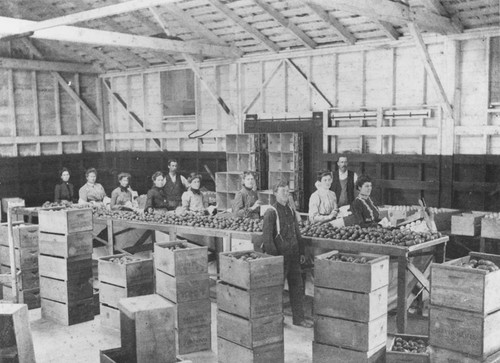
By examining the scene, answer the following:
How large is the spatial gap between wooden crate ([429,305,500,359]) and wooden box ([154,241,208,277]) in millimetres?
2750

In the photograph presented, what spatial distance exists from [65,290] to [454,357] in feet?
16.8

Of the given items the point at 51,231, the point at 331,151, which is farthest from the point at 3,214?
the point at 331,151

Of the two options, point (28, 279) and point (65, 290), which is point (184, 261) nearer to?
point (65, 290)

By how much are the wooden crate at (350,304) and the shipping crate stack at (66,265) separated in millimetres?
3614

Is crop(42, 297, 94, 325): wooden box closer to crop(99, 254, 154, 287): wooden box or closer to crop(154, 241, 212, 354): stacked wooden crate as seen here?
crop(99, 254, 154, 287): wooden box

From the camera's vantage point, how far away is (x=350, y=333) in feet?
18.6

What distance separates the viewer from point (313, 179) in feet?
41.3

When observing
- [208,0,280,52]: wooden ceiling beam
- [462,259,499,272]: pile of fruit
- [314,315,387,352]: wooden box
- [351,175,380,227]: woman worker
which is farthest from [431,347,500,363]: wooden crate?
[208,0,280,52]: wooden ceiling beam

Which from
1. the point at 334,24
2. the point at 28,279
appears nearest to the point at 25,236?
the point at 28,279

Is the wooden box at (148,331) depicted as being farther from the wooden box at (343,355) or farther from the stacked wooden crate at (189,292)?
the wooden box at (343,355)

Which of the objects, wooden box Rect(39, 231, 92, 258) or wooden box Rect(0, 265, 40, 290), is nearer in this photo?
wooden box Rect(39, 231, 92, 258)

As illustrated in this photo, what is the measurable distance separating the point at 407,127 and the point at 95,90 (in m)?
9.97

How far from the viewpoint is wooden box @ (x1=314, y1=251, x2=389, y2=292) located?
220 inches

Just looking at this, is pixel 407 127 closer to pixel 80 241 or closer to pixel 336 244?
pixel 336 244
